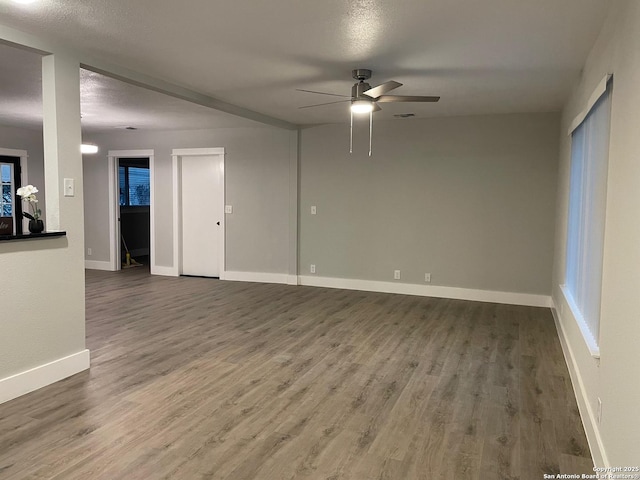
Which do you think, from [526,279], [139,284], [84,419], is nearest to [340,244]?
[526,279]

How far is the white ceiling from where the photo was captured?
2879 millimetres

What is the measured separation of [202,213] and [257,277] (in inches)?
56.8

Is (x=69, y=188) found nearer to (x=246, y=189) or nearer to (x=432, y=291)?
(x=246, y=189)

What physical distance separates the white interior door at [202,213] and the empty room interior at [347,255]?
420 millimetres

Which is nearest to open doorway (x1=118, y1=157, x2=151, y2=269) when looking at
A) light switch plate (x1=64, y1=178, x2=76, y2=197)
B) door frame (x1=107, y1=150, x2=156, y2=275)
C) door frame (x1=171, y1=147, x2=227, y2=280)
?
door frame (x1=107, y1=150, x2=156, y2=275)

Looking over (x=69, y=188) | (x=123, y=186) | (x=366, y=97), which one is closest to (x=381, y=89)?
(x=366, y=97)

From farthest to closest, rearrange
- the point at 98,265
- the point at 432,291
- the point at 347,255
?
the point at 98,265, the point at 347,255, the point at 432,291

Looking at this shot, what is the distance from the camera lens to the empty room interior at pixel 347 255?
256cm

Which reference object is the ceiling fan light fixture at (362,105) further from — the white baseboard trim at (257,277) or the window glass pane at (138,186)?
the window glass pane at (138,186)

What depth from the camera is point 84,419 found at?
9.73 ft

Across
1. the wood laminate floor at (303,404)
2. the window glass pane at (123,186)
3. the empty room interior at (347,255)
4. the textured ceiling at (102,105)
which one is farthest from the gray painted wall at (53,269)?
the window glass pane at (123,186)

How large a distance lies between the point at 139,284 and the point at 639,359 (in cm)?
693

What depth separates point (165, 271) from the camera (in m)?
8.39

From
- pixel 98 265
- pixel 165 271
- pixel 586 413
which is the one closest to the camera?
pixel 586 413
